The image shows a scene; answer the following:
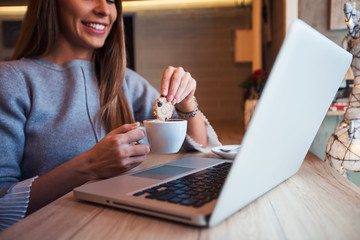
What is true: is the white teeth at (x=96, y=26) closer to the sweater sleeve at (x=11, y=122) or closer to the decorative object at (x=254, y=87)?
the sweater sleeve at (x=11, y=122)

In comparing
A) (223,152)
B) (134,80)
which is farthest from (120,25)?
(223,152)

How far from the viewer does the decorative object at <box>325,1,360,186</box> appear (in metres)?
0.84

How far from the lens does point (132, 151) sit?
0.73m

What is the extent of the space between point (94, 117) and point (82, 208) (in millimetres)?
655

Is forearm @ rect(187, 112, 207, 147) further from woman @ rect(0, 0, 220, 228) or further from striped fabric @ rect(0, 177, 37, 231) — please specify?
striped fabric @ rect(0, 177, 37, 231)

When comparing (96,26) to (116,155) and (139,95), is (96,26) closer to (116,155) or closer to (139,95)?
(139,95)

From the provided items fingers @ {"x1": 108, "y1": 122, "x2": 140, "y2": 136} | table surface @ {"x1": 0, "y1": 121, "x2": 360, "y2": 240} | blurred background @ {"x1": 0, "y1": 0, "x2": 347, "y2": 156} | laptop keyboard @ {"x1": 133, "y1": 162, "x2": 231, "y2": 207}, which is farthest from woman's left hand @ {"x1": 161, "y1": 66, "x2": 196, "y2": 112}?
blurred background @ {"x1": 0, "y1": 0, "x2": 347, "y2": 156}

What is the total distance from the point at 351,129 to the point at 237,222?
1.91 ft

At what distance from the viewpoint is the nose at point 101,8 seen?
3.75ft

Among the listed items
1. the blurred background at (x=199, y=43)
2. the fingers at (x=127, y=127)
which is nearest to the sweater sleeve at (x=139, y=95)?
the fingers at (x=127, y=127)

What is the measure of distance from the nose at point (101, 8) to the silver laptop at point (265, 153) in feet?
2.47

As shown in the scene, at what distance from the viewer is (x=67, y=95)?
43.9 inches

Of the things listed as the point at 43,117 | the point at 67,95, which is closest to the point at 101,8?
the point at 67,95

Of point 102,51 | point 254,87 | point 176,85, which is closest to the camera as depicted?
point 176,85
